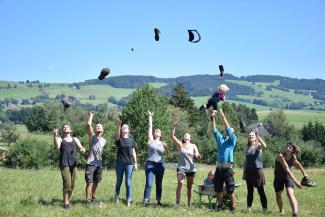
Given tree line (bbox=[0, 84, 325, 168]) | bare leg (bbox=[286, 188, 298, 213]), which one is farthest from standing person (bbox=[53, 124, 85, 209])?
tree line (bbox=[0, 84, 325, 168])

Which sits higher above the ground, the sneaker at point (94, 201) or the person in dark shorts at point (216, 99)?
the person in dark shorts at point (216, 99)

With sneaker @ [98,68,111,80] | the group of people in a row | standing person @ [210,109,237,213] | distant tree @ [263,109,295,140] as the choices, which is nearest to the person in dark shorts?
the group of people in a row

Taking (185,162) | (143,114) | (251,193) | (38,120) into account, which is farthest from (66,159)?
(38,120)

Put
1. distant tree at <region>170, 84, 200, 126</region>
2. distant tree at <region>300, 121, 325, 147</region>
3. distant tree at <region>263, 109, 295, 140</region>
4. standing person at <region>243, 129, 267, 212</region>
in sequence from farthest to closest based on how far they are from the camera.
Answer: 1. distant tree at <region>263, 109, 295, 140</region>
2. distant tree at <region>170, 84, 200, 126</region>
3. distant tree at <region>300, 121, 325, 147</region>
4. standing person at <region>243, 129, 267, 212</region>

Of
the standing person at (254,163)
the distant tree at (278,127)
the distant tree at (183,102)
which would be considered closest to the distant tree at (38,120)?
the distant tree at (183,102)

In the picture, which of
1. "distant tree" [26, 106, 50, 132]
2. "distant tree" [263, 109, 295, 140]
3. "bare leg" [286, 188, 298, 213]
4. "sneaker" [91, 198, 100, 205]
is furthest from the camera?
"distant tree" [26, 106, 50, 132]

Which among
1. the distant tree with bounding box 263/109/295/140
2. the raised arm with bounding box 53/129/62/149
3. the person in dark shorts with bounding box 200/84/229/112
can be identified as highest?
the person in dark shorts with bounding box 200/84/229/112

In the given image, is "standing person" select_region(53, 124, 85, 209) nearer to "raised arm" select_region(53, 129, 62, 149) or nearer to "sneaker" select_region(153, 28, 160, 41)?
"raised arm" select_region(53, 129, 62, 149)

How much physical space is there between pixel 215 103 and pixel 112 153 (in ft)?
128

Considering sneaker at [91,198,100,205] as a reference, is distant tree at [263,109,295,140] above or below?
below

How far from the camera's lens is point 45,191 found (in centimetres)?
1491

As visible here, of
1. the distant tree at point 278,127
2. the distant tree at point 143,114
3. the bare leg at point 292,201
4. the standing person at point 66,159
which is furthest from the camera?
the distant tree at point 278,127

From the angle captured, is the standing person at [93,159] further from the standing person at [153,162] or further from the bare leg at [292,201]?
the bare leg at [292,201]

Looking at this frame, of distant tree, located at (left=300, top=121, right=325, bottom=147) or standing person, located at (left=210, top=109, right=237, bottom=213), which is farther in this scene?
distant tree, located at (left=300, top=121, right=325, bottom=147)
